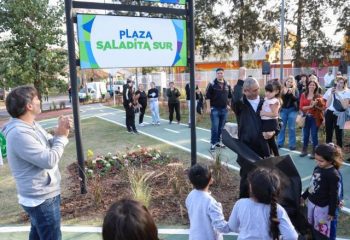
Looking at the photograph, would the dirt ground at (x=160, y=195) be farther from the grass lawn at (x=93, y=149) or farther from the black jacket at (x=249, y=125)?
the black jacket at (x=249, y=125)

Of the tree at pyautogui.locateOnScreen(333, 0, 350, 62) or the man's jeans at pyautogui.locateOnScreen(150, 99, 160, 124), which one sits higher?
the tree at pyautogui.locateOnScreen(333, 0, 350, 62)

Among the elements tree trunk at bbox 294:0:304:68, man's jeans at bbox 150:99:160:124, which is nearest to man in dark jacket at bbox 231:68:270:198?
man's jeans at bbox 150:99:160:124

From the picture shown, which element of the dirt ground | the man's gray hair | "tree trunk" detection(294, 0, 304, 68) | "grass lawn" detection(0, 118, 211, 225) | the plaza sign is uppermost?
"tree trunk" detection(294, 0, 304, 68)

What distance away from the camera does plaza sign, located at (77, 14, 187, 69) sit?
5.21 metres

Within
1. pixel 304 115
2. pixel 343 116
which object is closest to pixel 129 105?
pixel 304 115

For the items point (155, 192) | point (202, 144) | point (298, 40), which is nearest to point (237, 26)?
point (298, 40)

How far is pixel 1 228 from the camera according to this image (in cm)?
463

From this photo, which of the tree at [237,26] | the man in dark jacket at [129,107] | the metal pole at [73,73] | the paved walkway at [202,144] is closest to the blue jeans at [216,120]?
the paved walkway at [202,144]

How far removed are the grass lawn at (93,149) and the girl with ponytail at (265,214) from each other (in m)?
2.58

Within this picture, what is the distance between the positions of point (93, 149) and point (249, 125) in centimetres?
615

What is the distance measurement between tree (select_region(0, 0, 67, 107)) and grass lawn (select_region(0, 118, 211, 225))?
4.70 meters

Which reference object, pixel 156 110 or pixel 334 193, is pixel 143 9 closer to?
pixel 334 193

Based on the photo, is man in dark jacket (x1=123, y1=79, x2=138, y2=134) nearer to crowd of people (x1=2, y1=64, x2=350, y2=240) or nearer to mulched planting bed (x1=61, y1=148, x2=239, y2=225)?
mulched planting bed (x1=61, y1=148, x2=239, y2=225)

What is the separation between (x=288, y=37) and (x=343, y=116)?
25.1 meters
